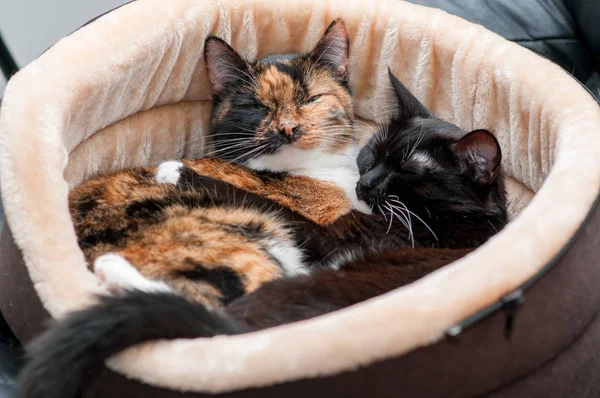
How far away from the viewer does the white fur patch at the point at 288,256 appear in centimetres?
132

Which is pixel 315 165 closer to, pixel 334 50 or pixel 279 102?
pixel 279 102

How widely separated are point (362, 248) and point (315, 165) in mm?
376

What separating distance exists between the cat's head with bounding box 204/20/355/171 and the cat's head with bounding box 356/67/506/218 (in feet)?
0.70

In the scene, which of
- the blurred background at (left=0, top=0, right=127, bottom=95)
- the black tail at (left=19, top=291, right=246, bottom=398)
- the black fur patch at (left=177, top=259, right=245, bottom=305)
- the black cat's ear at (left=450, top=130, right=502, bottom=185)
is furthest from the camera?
the blurred background at (left=0, top=0, right=127, bottom=95)

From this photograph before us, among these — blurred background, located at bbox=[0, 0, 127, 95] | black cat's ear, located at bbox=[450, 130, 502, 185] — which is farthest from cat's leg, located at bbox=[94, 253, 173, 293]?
blurred background, located at bbox=[0, 0, 127, 95]

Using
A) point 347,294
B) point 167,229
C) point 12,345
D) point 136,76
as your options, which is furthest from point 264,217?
point 12,345

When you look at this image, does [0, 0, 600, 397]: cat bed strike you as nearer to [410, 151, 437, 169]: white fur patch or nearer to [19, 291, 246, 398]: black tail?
[19, 291, 246, 398]: black tail

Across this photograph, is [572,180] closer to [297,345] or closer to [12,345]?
[297,345]

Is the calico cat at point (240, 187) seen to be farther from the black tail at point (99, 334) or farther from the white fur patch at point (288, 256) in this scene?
the black tail at point (99, 334)

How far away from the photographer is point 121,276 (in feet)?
3.51

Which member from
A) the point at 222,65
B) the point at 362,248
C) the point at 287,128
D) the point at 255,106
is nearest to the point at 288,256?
the point at 362,248

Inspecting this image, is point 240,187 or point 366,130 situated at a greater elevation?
point 240,187

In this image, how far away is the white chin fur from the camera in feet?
5.43

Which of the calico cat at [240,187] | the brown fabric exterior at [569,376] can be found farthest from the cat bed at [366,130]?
the calico cat at [240,187]
